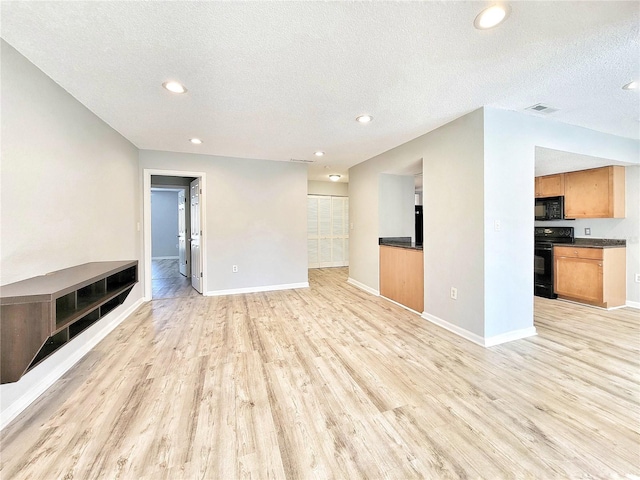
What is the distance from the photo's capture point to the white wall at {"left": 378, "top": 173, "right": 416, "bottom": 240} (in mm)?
4418

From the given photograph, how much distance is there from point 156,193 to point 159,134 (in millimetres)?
6833

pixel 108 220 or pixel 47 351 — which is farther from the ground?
pixel 108 220

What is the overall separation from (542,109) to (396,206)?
2283mm

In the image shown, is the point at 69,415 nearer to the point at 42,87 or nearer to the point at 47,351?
the point at 47,351

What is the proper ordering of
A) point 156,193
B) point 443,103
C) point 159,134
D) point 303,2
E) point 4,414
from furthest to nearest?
point 156,193 → point 159,134 → point 443,103 → point 4,414 → point 303,2

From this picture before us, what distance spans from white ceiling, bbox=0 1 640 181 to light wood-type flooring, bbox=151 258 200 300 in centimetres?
277

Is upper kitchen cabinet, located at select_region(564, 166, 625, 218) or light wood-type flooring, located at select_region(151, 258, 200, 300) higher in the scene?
upper kitchen cabinet, located at select_region(564, 166, 625, 218)

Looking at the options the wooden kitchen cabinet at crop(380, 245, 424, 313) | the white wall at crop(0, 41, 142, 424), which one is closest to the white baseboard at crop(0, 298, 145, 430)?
the white wall at crop(0, 41, 142, 424)

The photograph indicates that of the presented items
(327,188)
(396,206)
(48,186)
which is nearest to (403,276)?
(396,206)


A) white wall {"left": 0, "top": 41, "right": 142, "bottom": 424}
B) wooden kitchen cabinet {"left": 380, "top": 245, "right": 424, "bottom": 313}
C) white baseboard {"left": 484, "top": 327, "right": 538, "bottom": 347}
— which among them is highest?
white wall {"left": 0, "top": 41, "right": 142, "bottom": 424}

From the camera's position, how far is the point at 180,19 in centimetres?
142

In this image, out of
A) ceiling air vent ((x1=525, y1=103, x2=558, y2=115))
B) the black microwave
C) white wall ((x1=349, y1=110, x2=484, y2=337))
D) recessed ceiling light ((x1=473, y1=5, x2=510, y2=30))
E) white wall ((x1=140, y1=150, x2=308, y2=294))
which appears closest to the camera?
recessed ceiling light ((x1=473, y1=5, x2=510, y2=30))

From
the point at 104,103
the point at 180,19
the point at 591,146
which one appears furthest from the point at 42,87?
the point at 591,146

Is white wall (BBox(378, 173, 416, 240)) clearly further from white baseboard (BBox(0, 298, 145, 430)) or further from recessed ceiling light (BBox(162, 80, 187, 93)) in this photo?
white baseboard (BBox(0, 298, 145, 430))
